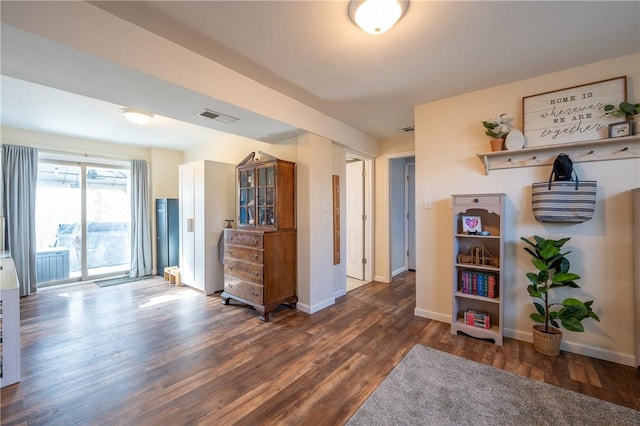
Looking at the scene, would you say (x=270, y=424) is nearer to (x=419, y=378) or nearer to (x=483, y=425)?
(x=419, y=378)

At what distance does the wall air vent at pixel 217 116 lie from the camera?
100 inches

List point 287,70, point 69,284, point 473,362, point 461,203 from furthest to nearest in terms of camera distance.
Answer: point 69,284, point 461,203, point 287,70, point 473,362

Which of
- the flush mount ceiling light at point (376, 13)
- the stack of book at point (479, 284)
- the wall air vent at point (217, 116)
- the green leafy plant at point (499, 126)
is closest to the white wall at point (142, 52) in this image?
the wall air vent at point (217, 116)

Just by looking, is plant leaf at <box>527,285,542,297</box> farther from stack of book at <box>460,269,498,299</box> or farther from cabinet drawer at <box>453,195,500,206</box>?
cabinet drawer at <box>453,195,500,206</box>

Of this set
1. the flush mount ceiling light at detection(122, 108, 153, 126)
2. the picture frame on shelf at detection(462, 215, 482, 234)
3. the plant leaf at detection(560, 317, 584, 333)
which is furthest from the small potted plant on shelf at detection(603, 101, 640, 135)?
the flush mount ceiling light at detection(122, 108, 153, 126)

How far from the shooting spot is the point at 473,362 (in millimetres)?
2168

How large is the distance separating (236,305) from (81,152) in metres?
3.97

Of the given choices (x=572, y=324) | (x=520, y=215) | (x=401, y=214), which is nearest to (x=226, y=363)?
(x=572, y=324)

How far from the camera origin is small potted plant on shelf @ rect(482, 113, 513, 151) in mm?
2494

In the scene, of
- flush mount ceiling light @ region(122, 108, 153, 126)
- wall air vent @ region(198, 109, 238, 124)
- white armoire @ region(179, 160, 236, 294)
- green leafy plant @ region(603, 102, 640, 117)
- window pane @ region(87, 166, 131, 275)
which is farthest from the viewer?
window pane @ region(87, 166, 131, 275)

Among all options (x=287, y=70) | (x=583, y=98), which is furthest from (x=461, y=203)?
(x=287, y=70)

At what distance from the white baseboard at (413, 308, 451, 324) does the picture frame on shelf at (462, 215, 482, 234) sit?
40.2 inches

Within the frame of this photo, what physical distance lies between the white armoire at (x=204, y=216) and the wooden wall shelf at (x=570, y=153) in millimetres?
3545

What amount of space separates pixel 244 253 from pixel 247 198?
0.81 metres
